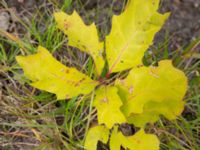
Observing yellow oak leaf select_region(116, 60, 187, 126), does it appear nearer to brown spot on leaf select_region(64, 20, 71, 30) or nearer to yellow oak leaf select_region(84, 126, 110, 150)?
yellow oak leaf select_region(84, 126, 110, 150)

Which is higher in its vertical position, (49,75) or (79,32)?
(79,32)

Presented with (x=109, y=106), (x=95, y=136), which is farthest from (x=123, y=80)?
(x=95, y=136)

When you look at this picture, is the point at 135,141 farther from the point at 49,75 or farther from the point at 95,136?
the point at 49,75

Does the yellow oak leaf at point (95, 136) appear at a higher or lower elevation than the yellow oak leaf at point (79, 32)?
lower

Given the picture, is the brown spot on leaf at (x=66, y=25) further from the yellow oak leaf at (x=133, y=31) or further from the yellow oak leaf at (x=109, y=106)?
the yellow oak leaf at (x=109, y=106)

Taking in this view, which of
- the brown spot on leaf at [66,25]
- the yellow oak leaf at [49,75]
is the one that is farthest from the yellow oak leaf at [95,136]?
the brown spot on leaf at [66,25]

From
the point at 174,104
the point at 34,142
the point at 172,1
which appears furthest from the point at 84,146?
the point at 172,1
